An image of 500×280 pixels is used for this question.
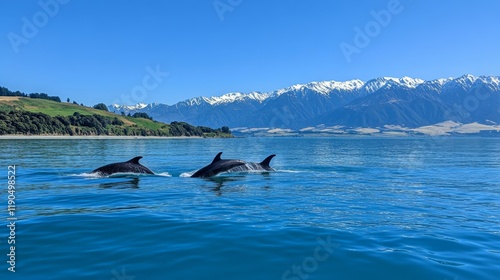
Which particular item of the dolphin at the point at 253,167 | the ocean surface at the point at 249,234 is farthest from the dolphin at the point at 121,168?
the dolphin at the point at 253,167

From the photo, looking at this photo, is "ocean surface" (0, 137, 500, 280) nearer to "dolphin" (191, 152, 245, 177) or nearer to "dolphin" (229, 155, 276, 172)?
"dolphin" (191, 152, 245, 177)

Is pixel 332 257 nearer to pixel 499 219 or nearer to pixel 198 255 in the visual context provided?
pixel 198 255

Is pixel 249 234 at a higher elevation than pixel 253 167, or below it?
below

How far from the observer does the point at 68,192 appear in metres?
23.9

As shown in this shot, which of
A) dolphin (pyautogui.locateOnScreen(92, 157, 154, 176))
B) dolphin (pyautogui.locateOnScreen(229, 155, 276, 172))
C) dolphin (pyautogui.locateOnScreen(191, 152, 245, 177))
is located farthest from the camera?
dolphin (pyautogui.locateOnScreen(229, 155, 276, 172))

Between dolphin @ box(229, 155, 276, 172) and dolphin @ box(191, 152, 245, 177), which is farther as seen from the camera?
dolphin @ box(229, 155, 276, 172)

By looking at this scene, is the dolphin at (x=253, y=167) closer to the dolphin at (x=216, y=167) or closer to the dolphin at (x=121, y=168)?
the dolphin at (x=216, y=167)

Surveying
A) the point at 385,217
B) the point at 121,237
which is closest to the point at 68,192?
the point at 121,237

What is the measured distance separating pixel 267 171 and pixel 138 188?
16.0 meters

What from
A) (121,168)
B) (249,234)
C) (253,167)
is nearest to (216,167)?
(253,167)

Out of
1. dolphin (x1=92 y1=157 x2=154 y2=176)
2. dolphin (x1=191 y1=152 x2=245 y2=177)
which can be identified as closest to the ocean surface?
dolphin (x1=92 y1=157 x2=154 y2=176)

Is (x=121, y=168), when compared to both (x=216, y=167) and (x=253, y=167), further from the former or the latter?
(x=253, y=167)

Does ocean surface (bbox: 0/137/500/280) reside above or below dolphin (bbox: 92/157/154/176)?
below

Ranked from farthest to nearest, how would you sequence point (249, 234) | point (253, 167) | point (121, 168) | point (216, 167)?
1. point (253, 167)
2. point (216, 167)
3. point (121, 168)
4. point (249, 234)
